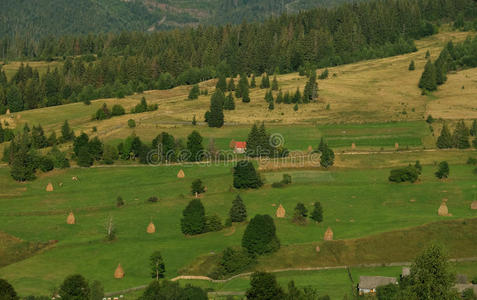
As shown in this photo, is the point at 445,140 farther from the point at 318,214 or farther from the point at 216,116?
the point at 318,214

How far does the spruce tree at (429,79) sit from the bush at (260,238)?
109 meters

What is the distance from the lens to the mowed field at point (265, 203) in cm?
9081

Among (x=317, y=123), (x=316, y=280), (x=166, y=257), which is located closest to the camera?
(x=316, y=280)


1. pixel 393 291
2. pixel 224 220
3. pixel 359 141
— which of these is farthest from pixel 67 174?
pixel 393 291

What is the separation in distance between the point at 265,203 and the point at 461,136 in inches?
1965

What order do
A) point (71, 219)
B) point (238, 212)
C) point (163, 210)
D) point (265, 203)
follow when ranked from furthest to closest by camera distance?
point (265, 203)
point (163, 210)
point (71, 219)
point (238, 212)

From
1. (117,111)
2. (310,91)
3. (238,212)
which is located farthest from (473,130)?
(117,111)

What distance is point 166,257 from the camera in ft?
307

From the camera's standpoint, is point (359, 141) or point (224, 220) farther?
point (359, 141)

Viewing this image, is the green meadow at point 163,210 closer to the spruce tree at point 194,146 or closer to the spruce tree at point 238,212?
the spruce tree at point 238,212

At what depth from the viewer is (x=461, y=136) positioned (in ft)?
472

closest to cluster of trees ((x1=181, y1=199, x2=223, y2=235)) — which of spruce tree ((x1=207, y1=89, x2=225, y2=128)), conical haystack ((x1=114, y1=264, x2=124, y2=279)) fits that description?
conical haystack ((x1=114, y1=264, x2=124, y2=279))

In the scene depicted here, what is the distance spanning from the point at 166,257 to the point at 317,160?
4909cm

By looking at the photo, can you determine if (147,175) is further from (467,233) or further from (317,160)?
(467,233)
